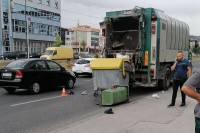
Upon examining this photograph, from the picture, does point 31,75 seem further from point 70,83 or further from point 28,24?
point 28,24

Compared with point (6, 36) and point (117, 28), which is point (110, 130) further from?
point (6, 36)

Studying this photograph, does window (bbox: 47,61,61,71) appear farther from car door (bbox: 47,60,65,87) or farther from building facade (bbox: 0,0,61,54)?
building facade (bbox: 0,0,61,54)

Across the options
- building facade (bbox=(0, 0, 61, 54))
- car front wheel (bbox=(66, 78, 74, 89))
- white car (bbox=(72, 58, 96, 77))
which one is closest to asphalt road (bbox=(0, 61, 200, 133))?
car front wheel (bbox=(66, 78, 74, 89))

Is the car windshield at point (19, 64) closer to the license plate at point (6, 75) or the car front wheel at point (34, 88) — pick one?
the license plate at point (6, 75)

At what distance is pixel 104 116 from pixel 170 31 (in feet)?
25.8

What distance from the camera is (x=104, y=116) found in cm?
907

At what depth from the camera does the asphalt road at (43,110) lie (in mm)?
8442

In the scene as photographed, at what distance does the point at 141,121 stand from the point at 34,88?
7391 millimetres

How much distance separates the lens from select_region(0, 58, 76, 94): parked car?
1427 centimetres

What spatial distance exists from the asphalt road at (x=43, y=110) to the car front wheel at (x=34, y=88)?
24 cm

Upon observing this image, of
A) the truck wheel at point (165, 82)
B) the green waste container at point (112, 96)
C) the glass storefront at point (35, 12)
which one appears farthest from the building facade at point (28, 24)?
the green waste container at point (112, 96)

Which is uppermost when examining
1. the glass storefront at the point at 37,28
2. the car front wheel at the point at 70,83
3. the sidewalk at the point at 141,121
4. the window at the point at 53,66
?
the glass storefront at the point at 37,28

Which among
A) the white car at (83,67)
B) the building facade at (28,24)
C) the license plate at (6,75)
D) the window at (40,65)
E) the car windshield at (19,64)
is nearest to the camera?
the license plate at (6,75)

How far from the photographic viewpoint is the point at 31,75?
14586 mm
